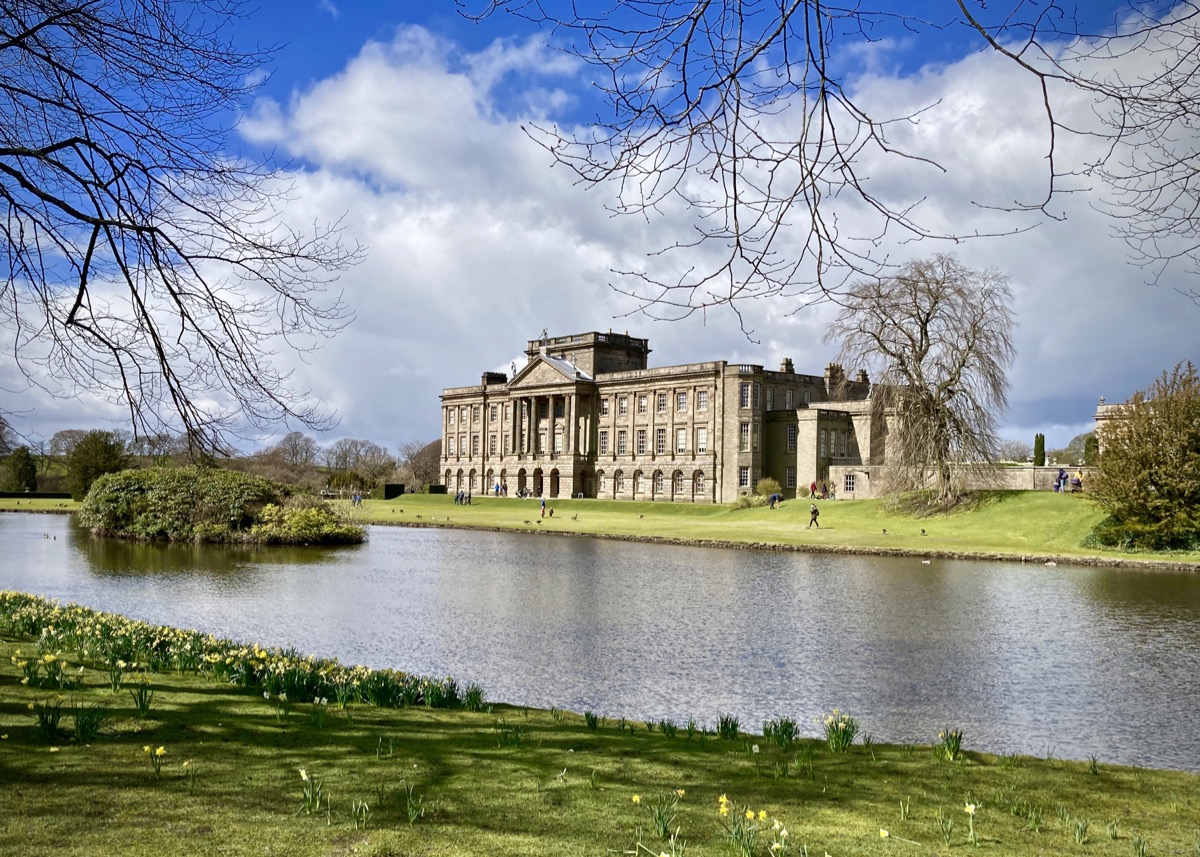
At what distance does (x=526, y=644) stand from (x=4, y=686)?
8.27 meters

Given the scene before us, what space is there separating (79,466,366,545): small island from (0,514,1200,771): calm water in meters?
5.97

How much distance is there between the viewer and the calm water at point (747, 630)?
1169cm

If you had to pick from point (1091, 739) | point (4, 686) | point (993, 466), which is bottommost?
point (1091, 739)

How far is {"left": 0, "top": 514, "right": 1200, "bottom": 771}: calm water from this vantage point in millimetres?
11688

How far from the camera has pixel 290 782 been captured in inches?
246

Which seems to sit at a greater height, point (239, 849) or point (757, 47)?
point (757, 47)

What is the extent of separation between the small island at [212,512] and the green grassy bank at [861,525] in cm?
562

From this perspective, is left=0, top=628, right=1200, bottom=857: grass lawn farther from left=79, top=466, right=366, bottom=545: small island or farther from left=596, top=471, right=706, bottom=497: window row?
left=596, top=471, right=706, bottom=497: window row

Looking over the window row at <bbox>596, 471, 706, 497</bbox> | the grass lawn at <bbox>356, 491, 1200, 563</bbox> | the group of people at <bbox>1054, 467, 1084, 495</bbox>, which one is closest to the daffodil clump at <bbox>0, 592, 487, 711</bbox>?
the grass lawn at <bbox>356, 491, 1200, 563</bbox>

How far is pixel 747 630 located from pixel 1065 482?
38.3 m

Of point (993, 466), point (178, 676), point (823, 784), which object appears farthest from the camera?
point (993, 466)

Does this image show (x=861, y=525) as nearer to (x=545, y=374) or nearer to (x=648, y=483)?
(x=648, y=483)

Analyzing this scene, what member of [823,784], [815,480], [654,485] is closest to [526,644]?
[823,784]

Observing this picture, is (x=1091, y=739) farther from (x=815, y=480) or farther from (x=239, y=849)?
(x=815, y=480)
